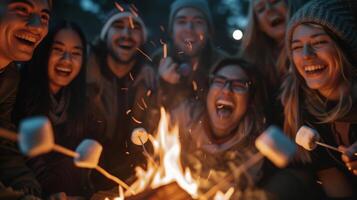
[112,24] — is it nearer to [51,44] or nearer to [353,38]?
[51,44]

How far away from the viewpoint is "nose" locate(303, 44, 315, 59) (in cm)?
451

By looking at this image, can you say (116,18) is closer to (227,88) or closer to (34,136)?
(227,88)

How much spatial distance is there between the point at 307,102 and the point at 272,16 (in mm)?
1503

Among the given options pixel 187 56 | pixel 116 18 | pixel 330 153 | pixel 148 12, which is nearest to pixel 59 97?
pixel 116 18

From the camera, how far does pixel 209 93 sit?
5.41 meters

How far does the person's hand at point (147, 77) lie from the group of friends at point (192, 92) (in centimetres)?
2

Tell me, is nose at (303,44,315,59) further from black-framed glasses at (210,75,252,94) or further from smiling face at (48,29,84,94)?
smiling face at (48,29,84,94)

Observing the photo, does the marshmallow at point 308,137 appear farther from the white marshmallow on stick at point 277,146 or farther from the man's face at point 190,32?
the man's face at point 190,32

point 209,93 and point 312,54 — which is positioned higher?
point 312,54

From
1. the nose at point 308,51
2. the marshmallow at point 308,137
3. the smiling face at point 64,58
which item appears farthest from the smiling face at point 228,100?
the smiling face at point 64,58

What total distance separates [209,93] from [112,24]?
64.8 inches

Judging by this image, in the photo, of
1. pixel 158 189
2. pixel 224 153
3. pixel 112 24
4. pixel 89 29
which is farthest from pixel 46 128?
pixel 89 29

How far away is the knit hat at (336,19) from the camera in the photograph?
4.31 metres

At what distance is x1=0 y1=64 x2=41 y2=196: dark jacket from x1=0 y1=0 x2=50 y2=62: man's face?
20 centimetres
